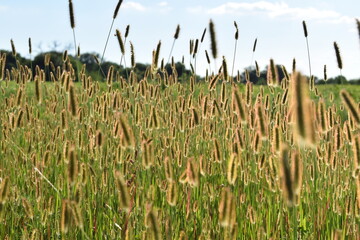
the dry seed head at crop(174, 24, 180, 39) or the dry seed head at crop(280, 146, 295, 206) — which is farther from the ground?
the dry seed head at crop(174, 24, 180, 39)

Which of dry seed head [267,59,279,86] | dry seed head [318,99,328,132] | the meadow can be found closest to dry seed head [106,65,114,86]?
the meadow

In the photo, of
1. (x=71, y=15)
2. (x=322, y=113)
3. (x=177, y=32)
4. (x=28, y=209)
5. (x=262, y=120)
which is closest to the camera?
(x=262, y=120)

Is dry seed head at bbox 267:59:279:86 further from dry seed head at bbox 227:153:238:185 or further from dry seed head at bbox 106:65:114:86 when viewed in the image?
dry seed head at bbox 106:65:114:86

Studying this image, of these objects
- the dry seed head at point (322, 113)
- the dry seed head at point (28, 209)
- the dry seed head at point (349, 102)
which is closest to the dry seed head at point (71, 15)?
the dry seed head at point (28, 209)

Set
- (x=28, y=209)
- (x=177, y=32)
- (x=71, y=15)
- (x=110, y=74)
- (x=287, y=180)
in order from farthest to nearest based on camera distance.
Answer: (x=177, y=32), (x=110, y=74), (x=71, y=15), (x=28, y=209), (x=287, y=180)

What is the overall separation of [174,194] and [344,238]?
895mm

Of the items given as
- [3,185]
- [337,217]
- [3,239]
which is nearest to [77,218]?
[3,185]

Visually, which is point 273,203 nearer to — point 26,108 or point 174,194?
point 174,194

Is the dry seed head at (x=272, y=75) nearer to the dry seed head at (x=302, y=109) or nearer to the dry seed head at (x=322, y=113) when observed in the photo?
the dry seed head at (x=322, y=113)

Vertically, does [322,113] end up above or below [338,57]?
below

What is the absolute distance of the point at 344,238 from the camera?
1.85 m

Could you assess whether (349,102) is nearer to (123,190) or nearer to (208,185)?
(123,190)

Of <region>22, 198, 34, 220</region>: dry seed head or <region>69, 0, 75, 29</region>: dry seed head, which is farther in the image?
<region>69, 0, 75, 29</region>: dry seed head

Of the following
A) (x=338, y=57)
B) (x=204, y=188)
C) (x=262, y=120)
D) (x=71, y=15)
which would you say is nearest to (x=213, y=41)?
(x=338, y=57)
